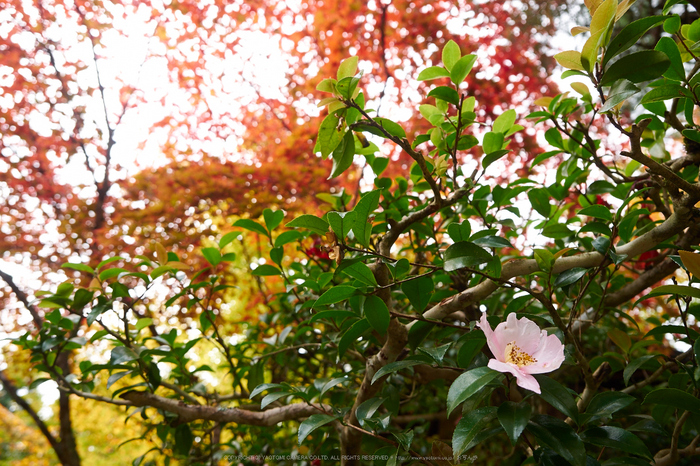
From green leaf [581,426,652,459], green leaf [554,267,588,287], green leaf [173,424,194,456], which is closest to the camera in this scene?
green leaf [581,426,652,459]

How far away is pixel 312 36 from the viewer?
8.61 feet

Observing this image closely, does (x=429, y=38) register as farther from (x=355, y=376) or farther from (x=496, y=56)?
(x=355, y=376)

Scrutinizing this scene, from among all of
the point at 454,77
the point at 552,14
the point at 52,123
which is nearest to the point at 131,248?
the point at 52,123

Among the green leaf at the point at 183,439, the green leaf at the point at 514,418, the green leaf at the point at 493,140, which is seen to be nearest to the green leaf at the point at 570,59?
the green leaf at the point at 493,140

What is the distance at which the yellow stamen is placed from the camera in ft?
1.84

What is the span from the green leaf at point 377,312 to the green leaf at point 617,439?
331mm

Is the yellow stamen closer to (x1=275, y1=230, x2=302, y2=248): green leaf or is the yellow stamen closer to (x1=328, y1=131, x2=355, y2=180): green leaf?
(x1=328, y1=131, x2=355, y2=180): green leaf

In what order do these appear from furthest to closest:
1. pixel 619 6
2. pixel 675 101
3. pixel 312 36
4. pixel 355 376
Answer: pixel 312 36
pixel 355 376
pixel 675 101
pixel 619 6

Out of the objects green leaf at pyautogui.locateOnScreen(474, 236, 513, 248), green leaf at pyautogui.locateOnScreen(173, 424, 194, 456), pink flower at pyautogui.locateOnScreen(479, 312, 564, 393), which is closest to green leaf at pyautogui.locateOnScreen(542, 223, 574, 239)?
green leaf at pyautogui.locateOnScreen(474, 236, 513, 248)

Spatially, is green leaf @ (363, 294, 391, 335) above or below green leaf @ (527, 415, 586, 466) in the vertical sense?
above

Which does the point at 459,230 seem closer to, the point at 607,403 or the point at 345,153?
the point at 345,153

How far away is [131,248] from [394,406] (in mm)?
1802

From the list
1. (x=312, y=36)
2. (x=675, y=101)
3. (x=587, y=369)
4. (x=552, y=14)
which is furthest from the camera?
(x=552, y=14)

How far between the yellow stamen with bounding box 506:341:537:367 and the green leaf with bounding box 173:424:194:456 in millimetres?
1028
